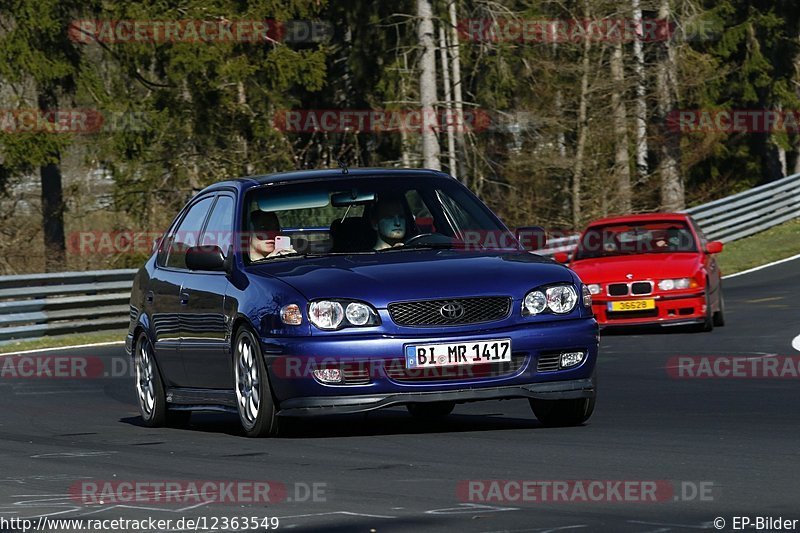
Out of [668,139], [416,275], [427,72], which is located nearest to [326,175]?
[416,275]

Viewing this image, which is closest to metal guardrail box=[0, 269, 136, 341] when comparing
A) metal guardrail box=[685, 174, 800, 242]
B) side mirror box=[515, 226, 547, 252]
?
metal guardrail box=[685, 174, 800, 242]

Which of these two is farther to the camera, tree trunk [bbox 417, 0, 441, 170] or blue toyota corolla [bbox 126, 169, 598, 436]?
tree trunk [bbox 417, 0, 441, 170]

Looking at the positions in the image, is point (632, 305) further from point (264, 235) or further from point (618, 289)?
point (264, 235)

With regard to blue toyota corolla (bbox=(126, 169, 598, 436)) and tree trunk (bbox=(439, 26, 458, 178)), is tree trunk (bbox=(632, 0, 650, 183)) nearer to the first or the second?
tree trunk (bbox=(439, 26, 458, 178))

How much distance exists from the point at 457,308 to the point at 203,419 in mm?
3774

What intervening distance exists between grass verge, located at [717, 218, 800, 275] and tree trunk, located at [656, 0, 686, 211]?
6.33m

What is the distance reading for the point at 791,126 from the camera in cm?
5809

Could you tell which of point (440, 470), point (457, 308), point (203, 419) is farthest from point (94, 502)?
point (203, 419)

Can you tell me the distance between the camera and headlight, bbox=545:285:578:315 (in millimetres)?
9805

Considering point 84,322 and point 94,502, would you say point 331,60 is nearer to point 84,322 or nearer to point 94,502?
point 84,322

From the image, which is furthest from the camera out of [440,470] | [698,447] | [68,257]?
[68,257]

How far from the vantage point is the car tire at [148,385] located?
461 inches

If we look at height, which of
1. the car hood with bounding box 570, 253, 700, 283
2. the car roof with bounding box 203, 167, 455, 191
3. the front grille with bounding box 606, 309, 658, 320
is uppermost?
the car roof with bounding box 203, 167, 455, 191

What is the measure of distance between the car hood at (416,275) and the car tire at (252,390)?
44cm
